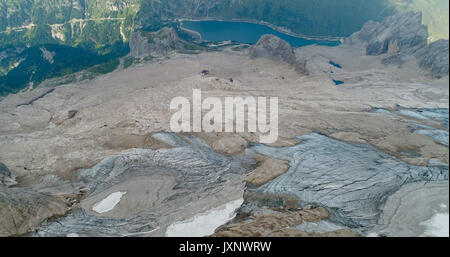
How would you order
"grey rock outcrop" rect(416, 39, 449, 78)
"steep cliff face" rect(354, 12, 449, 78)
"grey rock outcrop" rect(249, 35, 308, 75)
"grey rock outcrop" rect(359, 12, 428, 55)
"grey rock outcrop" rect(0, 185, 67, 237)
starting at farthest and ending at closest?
"grey rock outcrop" rect(359, 12, 428, 55)
"grey rock outcrop" rect(249, 35, 308, 75)
"steep cliff face" rect(354, 12, 449, 78)
"grey rock outcrop" rect(416, 39, 449, 78)
"grey rock outcrop" rect(0, 185, 67, 237)

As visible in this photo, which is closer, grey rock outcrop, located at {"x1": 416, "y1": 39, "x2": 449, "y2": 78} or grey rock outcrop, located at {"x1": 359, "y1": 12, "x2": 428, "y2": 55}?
grey rock outcrop, located at {"x1": 416, "y1": 39, "x2": 449, "y2": 78}

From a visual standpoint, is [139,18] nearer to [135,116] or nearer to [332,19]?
[332,19]

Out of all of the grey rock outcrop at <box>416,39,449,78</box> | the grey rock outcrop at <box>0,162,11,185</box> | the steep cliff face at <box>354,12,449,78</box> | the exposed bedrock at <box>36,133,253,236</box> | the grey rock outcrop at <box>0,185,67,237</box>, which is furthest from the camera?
the steep cliff face at <box>354,12,449,78</box>

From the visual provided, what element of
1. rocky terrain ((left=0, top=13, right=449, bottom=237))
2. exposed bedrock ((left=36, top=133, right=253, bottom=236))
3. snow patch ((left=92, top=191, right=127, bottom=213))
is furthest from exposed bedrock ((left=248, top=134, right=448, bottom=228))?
snow patch ((left=92, top=191, right=127, bottom=213))

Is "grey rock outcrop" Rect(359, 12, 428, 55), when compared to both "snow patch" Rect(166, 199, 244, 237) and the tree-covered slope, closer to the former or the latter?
the tree-covered slope

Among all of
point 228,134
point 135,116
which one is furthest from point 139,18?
point 228,134

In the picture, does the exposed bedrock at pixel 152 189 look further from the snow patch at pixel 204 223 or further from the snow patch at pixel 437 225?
the snow patch at pixel 437 225

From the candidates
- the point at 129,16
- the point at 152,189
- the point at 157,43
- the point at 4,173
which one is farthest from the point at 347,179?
the point at 129,16
